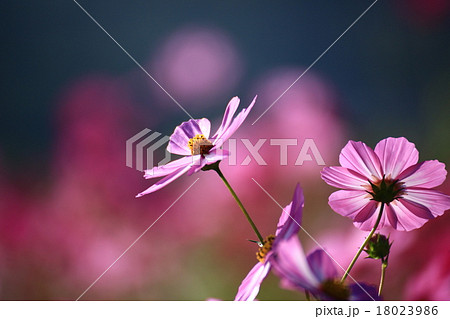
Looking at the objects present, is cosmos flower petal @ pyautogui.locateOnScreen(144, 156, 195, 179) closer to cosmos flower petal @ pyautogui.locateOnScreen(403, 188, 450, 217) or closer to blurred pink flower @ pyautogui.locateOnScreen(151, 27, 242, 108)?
cosmos flower petal @ pyautogui.locateOnScreen(403, 188, 450, 217)

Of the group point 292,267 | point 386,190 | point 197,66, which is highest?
point 197,66

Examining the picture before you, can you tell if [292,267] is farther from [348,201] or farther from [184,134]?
[184,134]

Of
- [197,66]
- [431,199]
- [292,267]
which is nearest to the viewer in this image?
[292,267]

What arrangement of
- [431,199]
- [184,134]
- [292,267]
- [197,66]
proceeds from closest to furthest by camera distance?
1. [292,267]
2. [431,199]
3. [184,134]
4. [197,66]

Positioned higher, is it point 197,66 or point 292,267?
point 197,66

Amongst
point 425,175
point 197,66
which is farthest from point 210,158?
point 197,66

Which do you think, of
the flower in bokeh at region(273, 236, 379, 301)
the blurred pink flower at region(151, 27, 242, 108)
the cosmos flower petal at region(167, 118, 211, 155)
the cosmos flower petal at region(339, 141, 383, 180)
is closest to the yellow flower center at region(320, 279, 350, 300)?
the flower in bokeh at region(273, 236, 379, 301)

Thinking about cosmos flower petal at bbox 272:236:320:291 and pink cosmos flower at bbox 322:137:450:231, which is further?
pink cosmos flower at bbox 322:137:450:231

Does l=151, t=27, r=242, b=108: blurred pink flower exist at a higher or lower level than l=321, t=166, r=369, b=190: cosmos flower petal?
higher
